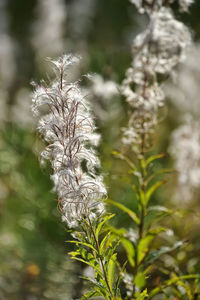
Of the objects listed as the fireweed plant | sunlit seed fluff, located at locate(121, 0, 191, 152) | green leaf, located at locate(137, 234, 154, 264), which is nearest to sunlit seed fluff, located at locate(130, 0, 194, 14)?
sunlit seed fluff, located at locate(121, 0, 191, 152)

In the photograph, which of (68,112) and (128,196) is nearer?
(68,112)

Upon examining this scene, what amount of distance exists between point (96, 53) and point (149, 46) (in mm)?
398

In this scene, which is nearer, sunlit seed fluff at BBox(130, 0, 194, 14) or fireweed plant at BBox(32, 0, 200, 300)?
fireweed plant at BBox(32, 0, 200, 300)

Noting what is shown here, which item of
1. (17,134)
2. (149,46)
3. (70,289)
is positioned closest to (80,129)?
(149,46)

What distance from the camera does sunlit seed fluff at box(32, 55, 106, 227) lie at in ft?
1.01

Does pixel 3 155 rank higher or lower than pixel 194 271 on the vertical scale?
higher

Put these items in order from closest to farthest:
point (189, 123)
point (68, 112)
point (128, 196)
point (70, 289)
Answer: point (68, 112) → point (70, 289) → point (128, 196) → point (189, 123)

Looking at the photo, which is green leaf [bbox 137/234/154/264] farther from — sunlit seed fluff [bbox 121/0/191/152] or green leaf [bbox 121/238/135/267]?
sunlit seed fluff [bbox 121/0/191/152]

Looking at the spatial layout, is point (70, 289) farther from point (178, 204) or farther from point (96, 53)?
point (96, 53)

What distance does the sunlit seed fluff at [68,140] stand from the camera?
307 millimetres

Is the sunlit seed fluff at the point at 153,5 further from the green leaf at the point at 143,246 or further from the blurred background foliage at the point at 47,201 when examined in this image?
the green leaf at the point at 143,246

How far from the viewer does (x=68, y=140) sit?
31 cm

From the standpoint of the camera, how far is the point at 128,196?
2.33 feet

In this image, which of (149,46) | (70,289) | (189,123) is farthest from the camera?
(189,123)
